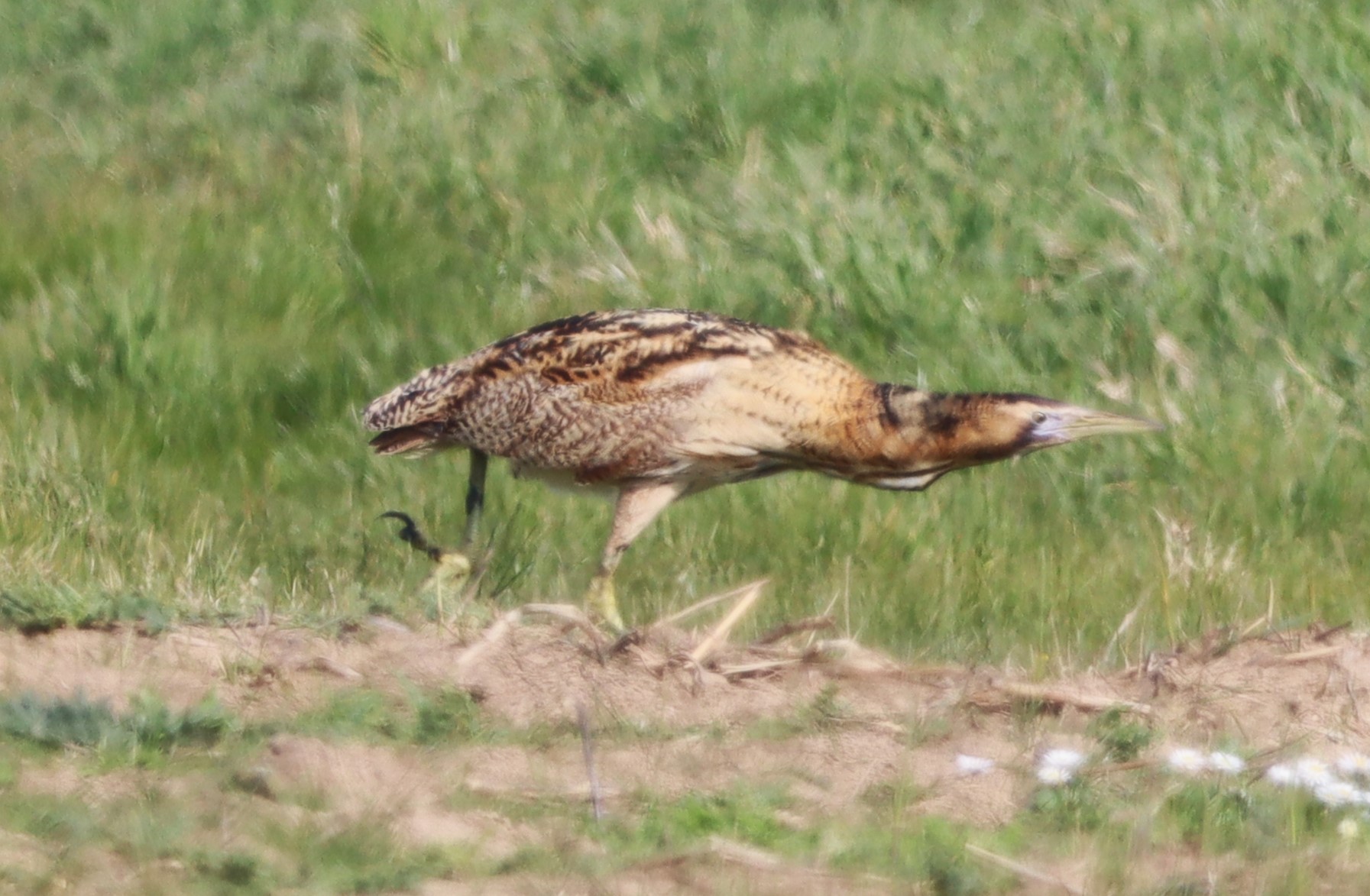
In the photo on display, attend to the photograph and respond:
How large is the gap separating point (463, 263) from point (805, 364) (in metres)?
3.57

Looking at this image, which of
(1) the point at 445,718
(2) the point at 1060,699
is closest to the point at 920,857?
(2) the point at 1060,699

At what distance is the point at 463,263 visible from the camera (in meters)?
10.2

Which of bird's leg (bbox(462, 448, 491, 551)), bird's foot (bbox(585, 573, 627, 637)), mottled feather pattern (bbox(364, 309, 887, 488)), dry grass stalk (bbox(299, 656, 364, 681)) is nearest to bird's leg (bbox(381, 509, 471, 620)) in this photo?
bird's leg (bbox(462, 448, 491, 551))

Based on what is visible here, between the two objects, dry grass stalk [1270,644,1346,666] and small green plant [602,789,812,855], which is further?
dry grass stalk [1270,644,1346,666]

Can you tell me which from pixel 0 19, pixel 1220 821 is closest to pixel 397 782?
pixel 1220 821

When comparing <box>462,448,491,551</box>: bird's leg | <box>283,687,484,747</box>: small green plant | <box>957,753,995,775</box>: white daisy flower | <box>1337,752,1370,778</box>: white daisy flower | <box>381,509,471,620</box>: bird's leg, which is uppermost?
<box>283,687,484,747</box>: small green plant

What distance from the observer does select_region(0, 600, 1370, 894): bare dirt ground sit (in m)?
4.39

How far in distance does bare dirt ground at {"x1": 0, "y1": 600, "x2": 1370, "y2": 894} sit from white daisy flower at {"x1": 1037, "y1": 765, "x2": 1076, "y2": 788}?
0.06 metres

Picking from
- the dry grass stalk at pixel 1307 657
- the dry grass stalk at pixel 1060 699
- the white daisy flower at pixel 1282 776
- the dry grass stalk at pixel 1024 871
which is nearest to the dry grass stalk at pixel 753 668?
the dry grass stalk at pixel 1060 699

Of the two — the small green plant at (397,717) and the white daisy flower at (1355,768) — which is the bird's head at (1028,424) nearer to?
the white daisy flower at (1355,768)

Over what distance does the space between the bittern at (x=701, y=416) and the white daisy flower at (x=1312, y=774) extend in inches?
80.1

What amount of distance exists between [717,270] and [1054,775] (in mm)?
5256

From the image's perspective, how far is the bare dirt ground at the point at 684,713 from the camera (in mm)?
4391

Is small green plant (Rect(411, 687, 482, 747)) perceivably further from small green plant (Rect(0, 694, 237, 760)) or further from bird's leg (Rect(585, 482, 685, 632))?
bird's leg (Rect(585, 482, 685, 632))
